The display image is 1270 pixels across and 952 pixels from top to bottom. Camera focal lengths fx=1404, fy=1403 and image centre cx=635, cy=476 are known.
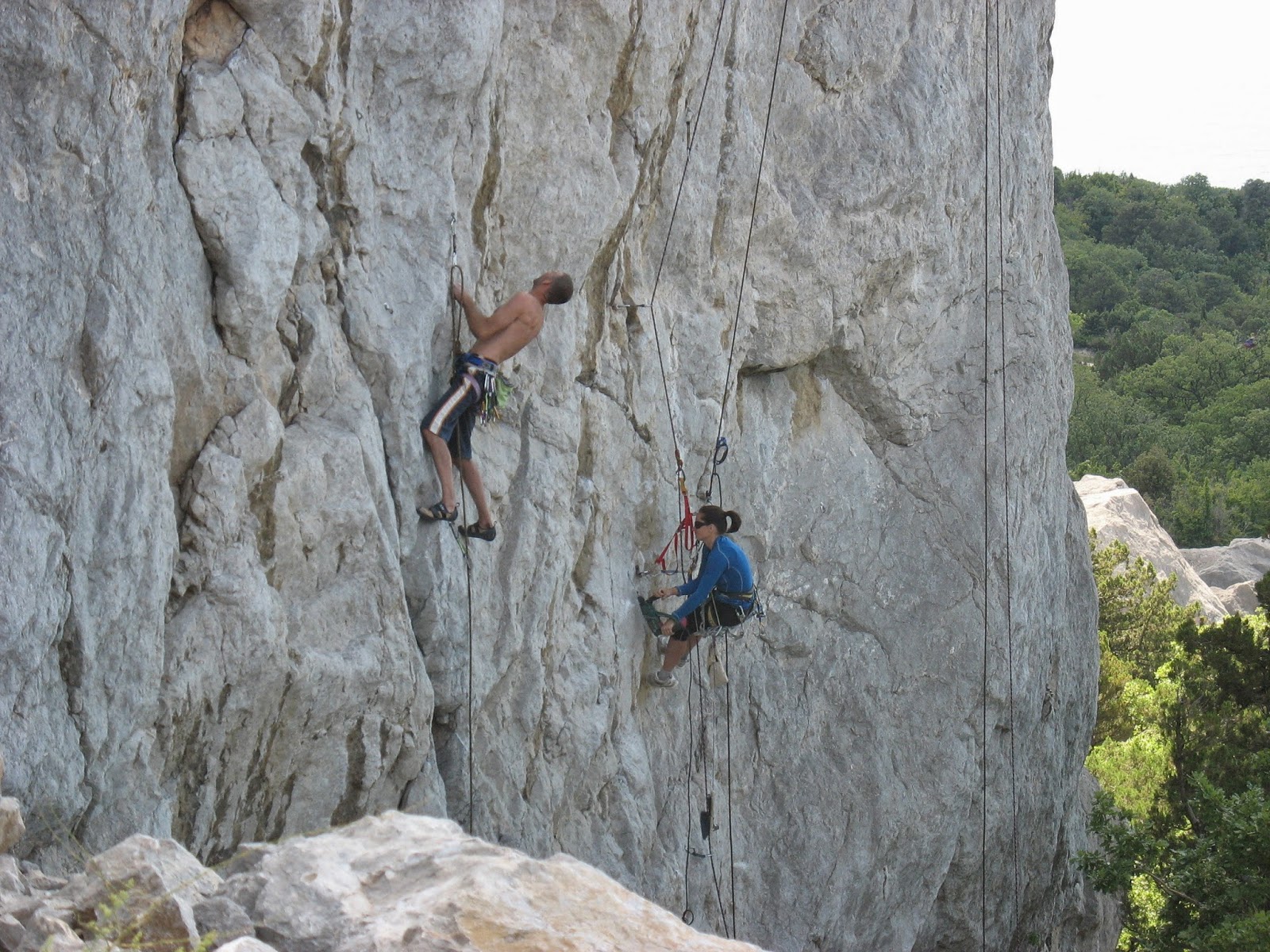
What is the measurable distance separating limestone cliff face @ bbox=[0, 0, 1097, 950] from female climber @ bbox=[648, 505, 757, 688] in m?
0.36

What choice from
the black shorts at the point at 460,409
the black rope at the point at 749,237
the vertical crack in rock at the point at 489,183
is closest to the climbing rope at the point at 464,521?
the black shorts at the point at 460,409

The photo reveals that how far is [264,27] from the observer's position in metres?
5.83

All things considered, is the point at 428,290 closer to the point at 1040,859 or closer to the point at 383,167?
the point at 383,167

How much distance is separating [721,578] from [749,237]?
101 inches

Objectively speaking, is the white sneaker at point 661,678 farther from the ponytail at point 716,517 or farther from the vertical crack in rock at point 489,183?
the vertical crack in rock at point 489,183

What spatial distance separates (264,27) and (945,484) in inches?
301

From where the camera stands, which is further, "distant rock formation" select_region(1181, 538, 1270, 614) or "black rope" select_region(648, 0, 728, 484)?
"distant rock formation" select_region(1181, 538, 1270, 614)

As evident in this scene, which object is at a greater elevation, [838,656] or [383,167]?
[383,167]

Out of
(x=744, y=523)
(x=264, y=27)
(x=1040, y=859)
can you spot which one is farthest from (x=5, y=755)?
(x=1040, y=859)

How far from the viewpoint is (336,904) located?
367 cm

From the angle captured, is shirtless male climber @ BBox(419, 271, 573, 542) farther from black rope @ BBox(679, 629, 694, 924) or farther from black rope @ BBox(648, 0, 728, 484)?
black rope @ BBox(679, 629, 694, 924)

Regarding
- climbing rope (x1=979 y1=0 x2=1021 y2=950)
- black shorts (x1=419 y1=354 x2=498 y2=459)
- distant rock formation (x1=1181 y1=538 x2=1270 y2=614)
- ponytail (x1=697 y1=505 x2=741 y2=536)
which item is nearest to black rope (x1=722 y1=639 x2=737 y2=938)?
ponytail (x1=697 y1=505 x2=741 y2=536)

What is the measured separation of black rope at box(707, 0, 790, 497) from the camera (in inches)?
385

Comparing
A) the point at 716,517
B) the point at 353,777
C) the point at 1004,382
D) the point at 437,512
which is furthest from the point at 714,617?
the point at 1004,382
